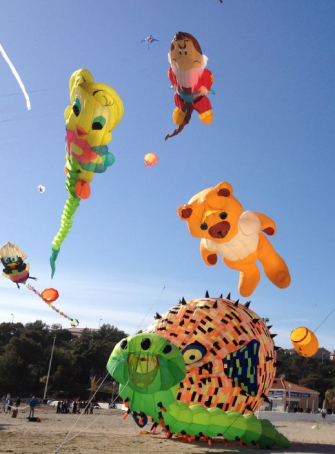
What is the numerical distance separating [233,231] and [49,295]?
39.3ft

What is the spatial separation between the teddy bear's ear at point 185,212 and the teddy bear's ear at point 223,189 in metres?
0.95

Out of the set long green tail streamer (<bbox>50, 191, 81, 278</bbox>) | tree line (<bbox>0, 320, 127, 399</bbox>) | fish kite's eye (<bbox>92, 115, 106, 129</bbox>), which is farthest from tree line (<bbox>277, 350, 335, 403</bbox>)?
fish kite's eye (<bbox>92, 115, 106, 129</bbox>)

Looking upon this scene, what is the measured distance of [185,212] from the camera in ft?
48.0

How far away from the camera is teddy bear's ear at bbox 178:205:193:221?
14625mm

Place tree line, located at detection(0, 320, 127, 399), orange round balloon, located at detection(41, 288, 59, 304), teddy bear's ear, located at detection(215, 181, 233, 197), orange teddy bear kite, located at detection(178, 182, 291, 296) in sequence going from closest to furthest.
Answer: orange teddy bear kite, located at detection(178, 182, 291, 296) → teddy bear's ear, located at detection(215, 181, 233, 197) → orange round balloon, located at detection(41, 288, 59, 304) → tree line, located at detection(0, 320, 127, 399)

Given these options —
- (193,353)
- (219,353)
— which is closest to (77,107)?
(193,353)

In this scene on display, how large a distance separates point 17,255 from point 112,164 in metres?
14.3

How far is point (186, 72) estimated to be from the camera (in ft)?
40.9

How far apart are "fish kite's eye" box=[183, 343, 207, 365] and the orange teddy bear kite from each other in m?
3.24

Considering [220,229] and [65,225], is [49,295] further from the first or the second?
[220,229]

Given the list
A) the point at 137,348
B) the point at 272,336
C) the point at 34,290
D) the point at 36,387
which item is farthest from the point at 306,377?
the point at 137,348

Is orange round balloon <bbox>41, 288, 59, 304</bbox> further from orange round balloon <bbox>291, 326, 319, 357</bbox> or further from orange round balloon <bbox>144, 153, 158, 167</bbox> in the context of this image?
orange round balloon <bbox>291, 326, 319, 357</bbox>

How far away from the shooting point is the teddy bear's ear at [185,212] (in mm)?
14625

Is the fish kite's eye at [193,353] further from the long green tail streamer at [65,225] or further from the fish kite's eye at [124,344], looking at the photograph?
the long green tail streamer at [65,225]
